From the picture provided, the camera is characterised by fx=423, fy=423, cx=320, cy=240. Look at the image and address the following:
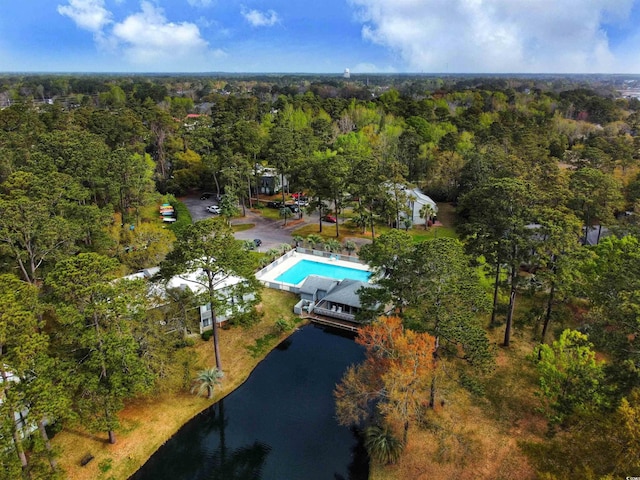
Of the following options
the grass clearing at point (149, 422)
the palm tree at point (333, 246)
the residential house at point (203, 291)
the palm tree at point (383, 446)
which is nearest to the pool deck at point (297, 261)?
the palm tree at point (333, 246)

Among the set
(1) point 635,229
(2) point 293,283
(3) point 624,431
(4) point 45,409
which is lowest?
(2) point 293,283

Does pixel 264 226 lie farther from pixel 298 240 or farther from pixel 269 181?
pixel 269 181

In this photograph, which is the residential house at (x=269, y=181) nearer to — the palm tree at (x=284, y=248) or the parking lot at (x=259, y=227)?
the parking lot at (x=259, y=227)

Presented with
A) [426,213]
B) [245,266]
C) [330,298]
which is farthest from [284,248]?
[245,266]

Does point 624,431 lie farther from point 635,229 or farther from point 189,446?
point 635,229

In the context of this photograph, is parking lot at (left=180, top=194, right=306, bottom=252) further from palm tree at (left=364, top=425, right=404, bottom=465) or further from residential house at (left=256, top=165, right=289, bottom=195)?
palm tree at (left=364, top=425, right=404, bottom=465)

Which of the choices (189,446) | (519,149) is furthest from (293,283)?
(519,149)

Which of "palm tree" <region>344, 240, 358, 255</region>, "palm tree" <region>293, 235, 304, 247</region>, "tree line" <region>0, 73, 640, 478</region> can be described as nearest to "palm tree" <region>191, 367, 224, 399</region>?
"tree line" <region>0, 73, 640, 478</region>
